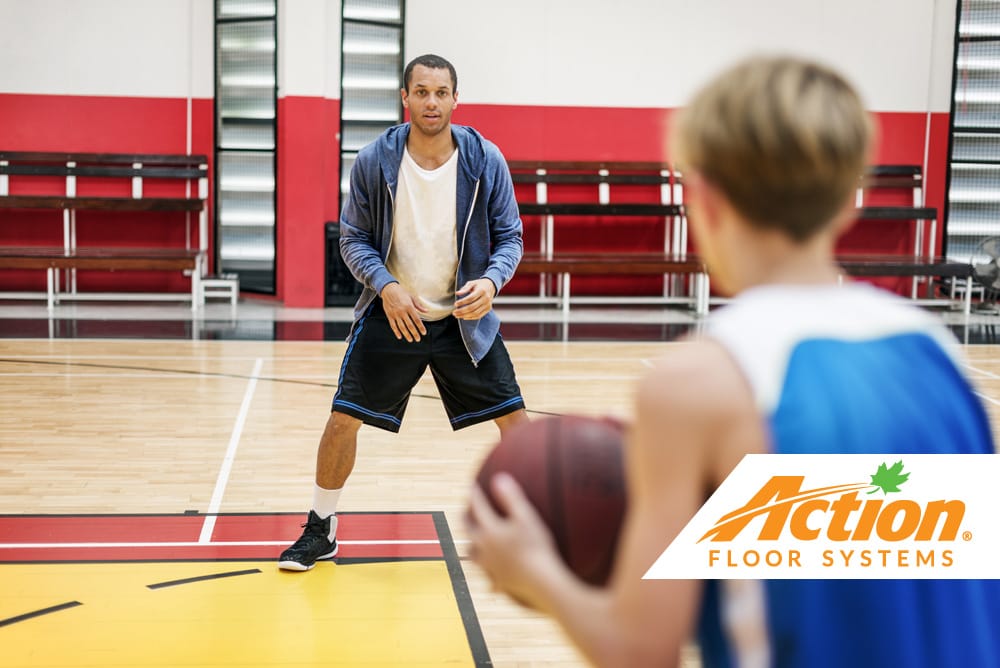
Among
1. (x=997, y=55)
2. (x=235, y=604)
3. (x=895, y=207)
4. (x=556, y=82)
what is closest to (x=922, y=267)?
(x=895, y=207)

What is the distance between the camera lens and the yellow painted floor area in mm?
2980

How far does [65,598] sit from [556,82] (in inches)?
342

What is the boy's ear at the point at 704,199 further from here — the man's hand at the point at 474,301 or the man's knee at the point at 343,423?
the man's knee at the point at 343,423

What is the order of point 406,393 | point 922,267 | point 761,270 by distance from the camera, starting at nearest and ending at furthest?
point 761,270
point 406,393
point 922,267

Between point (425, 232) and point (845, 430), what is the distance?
2.66 m

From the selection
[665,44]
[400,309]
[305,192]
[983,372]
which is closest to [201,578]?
[400,309]

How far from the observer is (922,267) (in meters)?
10.4

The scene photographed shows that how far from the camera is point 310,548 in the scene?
363 cm

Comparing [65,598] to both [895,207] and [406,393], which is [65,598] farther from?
[895,207]

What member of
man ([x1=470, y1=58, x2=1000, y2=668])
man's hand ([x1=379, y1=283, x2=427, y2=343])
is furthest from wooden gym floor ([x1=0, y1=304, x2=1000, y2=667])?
man's hand ([x1=379, y1=283, x2=427, y2=343])


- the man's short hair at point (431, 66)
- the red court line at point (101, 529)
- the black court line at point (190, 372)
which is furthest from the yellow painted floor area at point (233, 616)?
the black court line at point (190, 372)

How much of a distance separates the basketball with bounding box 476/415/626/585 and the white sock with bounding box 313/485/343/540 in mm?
2348

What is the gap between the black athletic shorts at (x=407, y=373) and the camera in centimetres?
350

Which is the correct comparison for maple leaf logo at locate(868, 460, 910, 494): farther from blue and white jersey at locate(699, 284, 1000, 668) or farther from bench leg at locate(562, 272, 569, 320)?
bench leg at locate(562, 272, 569, 320)
